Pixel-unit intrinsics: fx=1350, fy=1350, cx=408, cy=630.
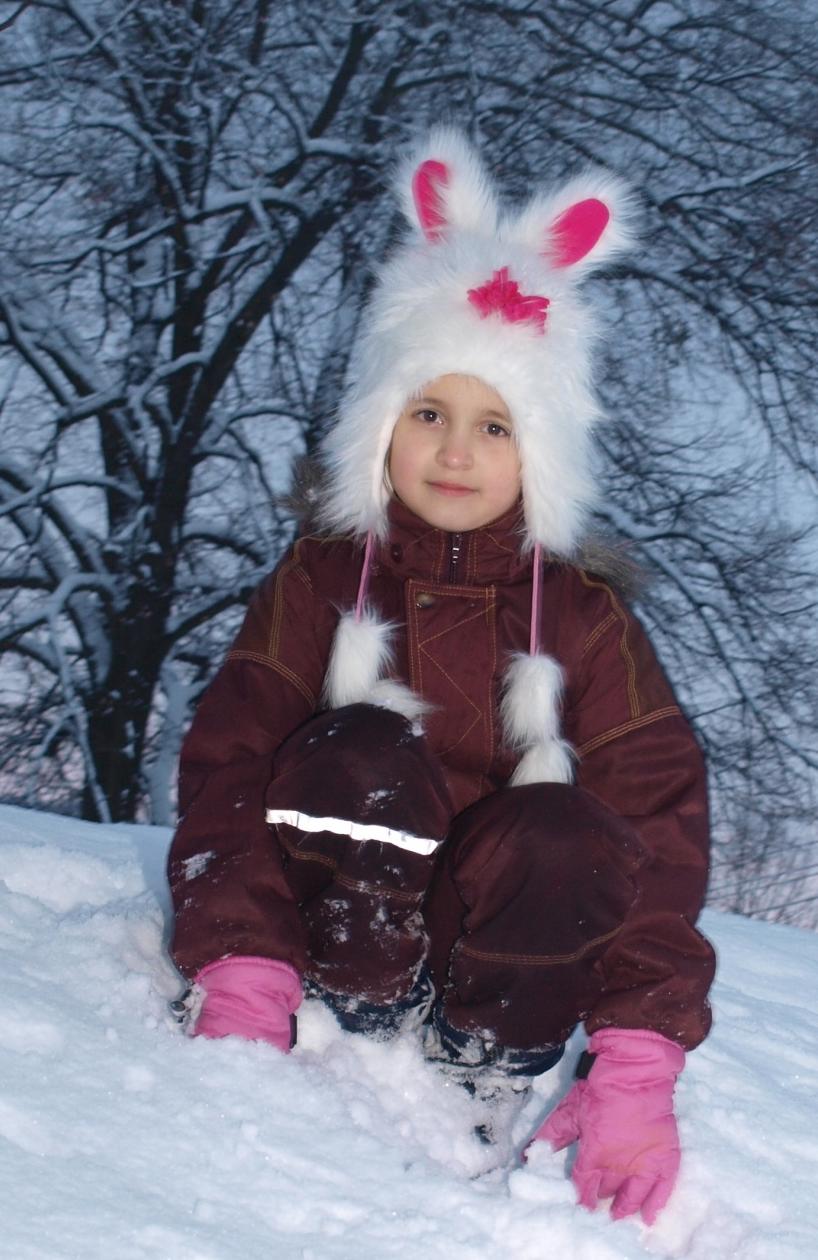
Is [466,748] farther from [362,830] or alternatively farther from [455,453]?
[455,453]

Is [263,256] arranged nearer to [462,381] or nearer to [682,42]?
[682,42]

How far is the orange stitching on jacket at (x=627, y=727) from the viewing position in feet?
6.01

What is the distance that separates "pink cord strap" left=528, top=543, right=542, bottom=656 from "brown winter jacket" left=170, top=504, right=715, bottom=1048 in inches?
0.5

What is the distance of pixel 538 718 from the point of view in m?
1.85

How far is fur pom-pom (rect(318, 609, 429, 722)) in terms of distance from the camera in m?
1.88

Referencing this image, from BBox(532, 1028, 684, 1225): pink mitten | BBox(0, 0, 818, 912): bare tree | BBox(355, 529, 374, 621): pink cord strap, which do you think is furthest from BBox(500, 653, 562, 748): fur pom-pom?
BBox(0, 0, 818, 912): bare tree

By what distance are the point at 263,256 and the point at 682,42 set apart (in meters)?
2.00

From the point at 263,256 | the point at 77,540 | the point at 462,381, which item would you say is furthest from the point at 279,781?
the point at 263,256

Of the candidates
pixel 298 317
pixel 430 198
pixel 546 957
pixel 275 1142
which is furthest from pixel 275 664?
pixel 298 317

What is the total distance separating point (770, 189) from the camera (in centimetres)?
572

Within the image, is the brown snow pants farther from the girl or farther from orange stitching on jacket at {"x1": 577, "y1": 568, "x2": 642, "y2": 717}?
orange stitching on jacket at {"x1": 577, "y1": 568, "x2": 642, "y2": 717}

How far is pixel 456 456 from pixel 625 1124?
92cm

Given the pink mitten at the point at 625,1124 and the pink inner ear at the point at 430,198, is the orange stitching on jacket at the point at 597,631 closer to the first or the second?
the pink mitten at the point at 625,1124

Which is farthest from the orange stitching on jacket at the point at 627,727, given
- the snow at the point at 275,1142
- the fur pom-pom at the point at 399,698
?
the snow at the point at 275,1142
